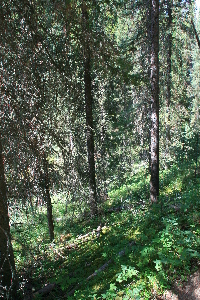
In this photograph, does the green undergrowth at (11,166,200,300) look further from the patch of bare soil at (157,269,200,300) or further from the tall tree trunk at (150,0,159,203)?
the tall tree trunk at (150,0,159,203)

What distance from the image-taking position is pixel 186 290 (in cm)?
415

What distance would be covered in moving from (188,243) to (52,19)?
Result: 465 cm

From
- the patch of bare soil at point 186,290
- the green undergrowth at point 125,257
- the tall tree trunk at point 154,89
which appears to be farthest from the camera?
the tall tree trunk at point 154,89

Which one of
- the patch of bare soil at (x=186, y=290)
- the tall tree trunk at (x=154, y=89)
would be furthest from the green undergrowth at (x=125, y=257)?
the tall tree trunk at (x=154, y=89)

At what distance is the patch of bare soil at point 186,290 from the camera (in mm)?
4066

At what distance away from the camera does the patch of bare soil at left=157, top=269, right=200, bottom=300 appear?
407 cm

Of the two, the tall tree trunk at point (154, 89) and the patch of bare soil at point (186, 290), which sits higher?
the tall tree trunk at point (154, 89)

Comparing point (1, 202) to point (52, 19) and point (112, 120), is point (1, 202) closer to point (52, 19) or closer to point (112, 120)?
point (52, 19)

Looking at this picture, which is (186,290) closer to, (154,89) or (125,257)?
(125,257)

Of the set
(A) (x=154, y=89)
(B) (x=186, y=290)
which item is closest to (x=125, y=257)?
(B) (x=186, y=290)

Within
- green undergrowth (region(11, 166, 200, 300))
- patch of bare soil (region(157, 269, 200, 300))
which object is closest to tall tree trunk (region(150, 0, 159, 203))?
green undergrowth (region(11, 166, 200, 300))

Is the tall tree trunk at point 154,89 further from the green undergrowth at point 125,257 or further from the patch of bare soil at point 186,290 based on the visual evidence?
the patch of bare soil at point 186,290

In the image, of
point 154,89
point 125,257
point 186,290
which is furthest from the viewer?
point 154,89

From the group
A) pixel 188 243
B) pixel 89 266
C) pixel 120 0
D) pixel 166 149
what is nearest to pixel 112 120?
pixel 166 149
